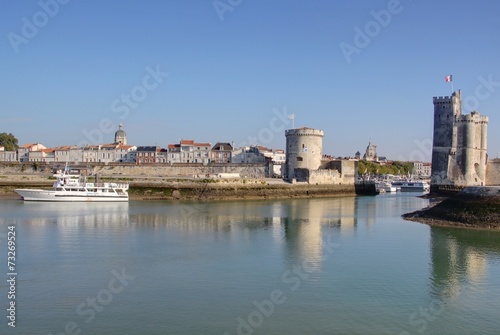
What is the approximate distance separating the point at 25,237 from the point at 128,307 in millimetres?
8301

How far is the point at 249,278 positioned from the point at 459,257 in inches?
250

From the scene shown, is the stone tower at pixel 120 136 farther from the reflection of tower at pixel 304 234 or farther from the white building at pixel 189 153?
the reflection of tower at pixel 304 234

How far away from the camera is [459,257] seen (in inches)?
565

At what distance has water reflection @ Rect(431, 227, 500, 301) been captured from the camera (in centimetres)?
1153

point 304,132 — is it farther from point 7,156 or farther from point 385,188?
point 7,156

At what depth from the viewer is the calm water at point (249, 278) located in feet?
29.3

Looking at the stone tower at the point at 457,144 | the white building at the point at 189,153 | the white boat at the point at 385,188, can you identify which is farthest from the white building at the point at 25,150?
the stone tower at the point at 457,144

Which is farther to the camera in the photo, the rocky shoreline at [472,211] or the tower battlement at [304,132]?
the tower battlement at [304,132]

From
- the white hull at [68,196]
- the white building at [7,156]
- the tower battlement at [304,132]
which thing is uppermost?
the tower battlement at [304,132]

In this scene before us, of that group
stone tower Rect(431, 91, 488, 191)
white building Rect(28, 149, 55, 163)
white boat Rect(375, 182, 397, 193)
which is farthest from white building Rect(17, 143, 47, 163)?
stone tower Rect(431, 91, 488, 191)

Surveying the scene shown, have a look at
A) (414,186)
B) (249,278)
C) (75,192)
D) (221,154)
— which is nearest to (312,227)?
(249,278)

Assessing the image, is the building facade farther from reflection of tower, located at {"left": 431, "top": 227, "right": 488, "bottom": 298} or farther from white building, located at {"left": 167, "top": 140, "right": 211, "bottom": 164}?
reflection of tower, located at {"left": 431, "top": 227, "right": 488, "bottom": 298}

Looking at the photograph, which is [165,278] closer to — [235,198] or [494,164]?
[235,198]

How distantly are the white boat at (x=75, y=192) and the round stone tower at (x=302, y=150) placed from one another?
13794mm
